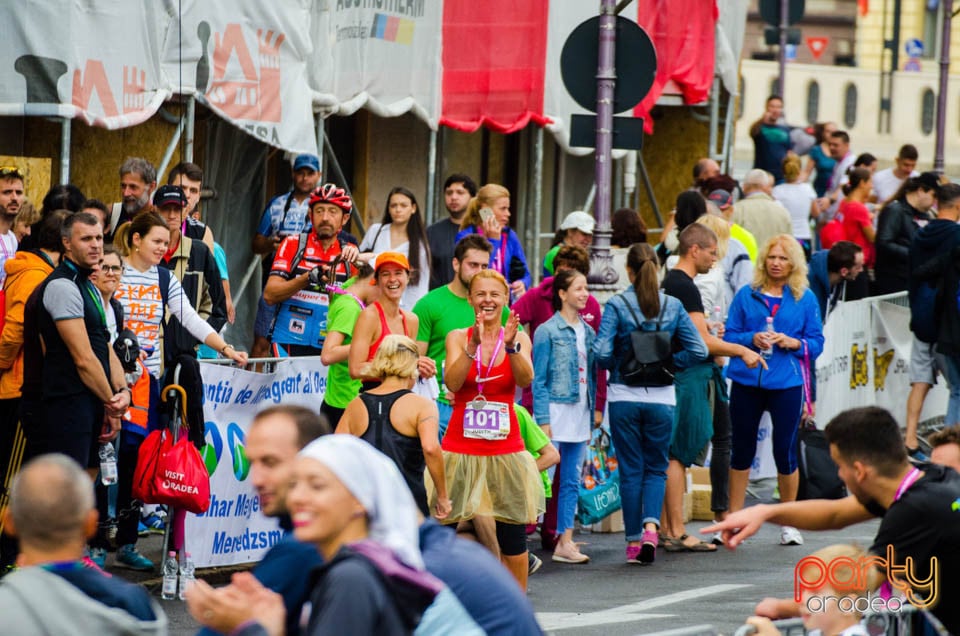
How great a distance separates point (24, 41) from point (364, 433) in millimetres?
4436

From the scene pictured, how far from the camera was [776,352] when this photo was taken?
38.4 feet

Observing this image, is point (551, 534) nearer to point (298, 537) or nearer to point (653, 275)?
point (653, 275)

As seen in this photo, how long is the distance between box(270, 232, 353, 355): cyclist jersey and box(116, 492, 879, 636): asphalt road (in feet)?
5.03

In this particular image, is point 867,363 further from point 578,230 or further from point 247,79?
point 247,79

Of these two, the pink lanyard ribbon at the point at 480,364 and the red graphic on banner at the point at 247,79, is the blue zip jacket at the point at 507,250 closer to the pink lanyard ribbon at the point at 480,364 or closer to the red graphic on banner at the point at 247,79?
the red graphic on banner at the point at 247,79

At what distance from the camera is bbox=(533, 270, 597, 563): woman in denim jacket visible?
35.4 feet

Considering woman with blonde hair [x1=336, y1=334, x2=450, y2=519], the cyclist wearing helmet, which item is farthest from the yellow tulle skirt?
the cyclist wearing helmet

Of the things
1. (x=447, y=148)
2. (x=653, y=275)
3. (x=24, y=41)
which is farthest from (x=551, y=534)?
(x=447, y=148)

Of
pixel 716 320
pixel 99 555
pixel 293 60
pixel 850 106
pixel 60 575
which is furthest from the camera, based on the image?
pixel 850 106

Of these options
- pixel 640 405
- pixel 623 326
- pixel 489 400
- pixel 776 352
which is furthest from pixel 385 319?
pixel 776 352

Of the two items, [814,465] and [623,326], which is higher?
[623,326]

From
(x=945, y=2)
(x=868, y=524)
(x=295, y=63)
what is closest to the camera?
(x=868, y=524)

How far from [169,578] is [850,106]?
55227 millimetres

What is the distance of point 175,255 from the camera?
10.8m
